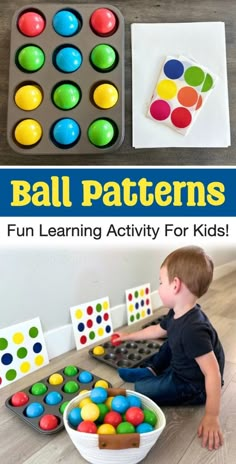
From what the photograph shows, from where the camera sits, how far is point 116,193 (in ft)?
1.70


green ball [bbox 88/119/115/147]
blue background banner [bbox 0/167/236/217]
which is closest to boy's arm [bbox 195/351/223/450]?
blue background banner [bbox 0/167/236/217]

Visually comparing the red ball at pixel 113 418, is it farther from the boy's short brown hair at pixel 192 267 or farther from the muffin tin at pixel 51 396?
the boy's short brown hair at pixel 192 267

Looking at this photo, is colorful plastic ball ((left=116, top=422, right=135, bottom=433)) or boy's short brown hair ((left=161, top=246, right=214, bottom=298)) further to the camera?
boy's short brown hair ((left=161, top=246, right=214, bottom=298))

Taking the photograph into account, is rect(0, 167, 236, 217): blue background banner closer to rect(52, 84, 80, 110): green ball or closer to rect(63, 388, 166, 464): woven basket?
rect(52, 84, 80, 110): green ball

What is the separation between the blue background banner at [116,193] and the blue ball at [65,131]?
0.06 metres

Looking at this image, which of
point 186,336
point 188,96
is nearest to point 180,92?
point 188,96

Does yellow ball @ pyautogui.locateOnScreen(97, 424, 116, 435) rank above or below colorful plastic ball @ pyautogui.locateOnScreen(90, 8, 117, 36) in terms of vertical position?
below

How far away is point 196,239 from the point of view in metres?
0.54

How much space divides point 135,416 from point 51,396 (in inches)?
5.8

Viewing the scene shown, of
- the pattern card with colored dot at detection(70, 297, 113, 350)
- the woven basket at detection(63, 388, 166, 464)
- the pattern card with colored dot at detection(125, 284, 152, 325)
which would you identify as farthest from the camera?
the pattern card with colored dot at detection(125, 284, 152, 325)

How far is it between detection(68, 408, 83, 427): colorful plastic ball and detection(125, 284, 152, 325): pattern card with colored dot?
39 cm

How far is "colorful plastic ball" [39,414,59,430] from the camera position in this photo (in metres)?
0.48

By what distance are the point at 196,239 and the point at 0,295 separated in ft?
1.05

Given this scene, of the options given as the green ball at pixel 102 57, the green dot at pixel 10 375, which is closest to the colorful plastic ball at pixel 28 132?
the green ball at pixel 102 57
